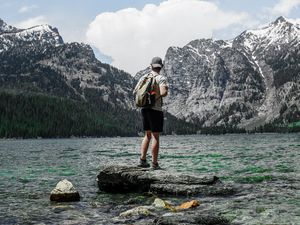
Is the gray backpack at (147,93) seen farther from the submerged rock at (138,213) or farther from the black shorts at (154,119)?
the submerged rock at (138,213)

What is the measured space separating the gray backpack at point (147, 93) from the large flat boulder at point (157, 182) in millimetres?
3409

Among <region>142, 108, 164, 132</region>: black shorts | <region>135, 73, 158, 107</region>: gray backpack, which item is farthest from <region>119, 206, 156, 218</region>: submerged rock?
<region>135, 73, 158, 107</region>: gray backpack

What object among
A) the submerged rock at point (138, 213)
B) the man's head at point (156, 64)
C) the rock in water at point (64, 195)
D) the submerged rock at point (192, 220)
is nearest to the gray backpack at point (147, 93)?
the man's head at point (156, 64)

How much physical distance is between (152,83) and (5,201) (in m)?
8.26

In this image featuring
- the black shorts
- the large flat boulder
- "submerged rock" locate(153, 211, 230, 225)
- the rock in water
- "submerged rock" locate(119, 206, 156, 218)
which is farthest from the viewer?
the black shorts

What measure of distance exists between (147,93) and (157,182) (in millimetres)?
4162

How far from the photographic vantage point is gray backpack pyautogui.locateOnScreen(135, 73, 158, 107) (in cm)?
1756

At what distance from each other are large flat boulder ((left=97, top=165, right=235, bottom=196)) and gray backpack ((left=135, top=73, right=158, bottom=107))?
341 cm

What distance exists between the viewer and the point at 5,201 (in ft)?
56.6

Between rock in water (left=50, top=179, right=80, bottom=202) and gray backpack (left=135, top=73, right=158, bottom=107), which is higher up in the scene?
gray backpack (left=135, top=73, right=158, bottom=107)

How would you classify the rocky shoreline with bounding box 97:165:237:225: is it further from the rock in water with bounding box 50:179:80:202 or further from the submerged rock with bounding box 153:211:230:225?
the rock in water with bounding box 50:179:80:202

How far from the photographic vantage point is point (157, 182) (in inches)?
719

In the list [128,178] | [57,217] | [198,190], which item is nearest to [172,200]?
[198,190]

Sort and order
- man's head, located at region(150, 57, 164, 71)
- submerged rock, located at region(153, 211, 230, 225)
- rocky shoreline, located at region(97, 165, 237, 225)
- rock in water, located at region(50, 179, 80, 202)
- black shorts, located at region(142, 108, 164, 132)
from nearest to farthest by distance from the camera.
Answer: submerged rock, located at region(153, 211, 230, 225), rocky shoreline, located at region(97, 165, 237, 225), rock in water, located at region(50, 179, 80, 202), black shorts, located at region(142, 108, 164, 132), man's head, located at region(150, 57, 164, 71)
